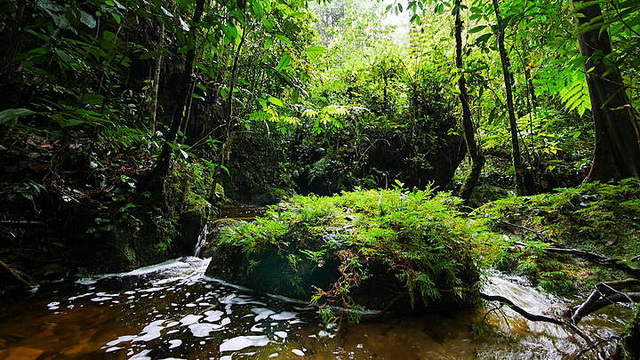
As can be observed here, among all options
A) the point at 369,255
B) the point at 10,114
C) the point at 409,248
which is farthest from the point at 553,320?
the point at 10,114

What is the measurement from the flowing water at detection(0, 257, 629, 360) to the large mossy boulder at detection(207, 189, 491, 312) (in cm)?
19

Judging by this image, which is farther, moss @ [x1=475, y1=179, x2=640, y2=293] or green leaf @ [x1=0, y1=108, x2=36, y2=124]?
moss @ [x1=475, y1=179, x2=640, y2=293]

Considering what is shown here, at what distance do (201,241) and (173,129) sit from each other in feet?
6.66

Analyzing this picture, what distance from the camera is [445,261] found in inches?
88.4

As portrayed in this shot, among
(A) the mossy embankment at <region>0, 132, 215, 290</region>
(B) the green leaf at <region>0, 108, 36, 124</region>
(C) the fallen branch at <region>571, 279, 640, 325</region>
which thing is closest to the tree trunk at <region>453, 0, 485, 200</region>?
(C) the fallen branch at <region>571, 279, 640, 325</region>

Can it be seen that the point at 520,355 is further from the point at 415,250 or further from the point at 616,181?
the point at 616,181

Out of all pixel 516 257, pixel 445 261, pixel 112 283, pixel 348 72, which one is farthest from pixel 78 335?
pixel 348 72

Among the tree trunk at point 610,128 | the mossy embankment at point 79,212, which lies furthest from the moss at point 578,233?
the mossy embankment at point 79,212

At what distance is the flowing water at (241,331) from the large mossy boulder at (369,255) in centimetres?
19

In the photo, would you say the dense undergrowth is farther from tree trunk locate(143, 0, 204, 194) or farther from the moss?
tree trunk locate(143, 0, 204, 194)

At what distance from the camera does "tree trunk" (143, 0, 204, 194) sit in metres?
3.25

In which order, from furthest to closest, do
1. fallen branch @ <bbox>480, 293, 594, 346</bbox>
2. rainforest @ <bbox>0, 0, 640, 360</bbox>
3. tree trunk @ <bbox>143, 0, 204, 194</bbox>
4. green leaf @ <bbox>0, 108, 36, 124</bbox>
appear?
Result: 1. tree trunk @ <bbox>143, 0, 204, 194</bbox>
2. rainforest @ <bbox>0, 0, 640, 360</bbox>
3. fallen branch @ <bbox>480, 293, 594, 346</bbox>
4. green leaf @ <bbox>0, 108, 36, 124</bbox>

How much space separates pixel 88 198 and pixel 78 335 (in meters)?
1.90

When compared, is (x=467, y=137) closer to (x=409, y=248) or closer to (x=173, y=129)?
(x=409, y=248)
